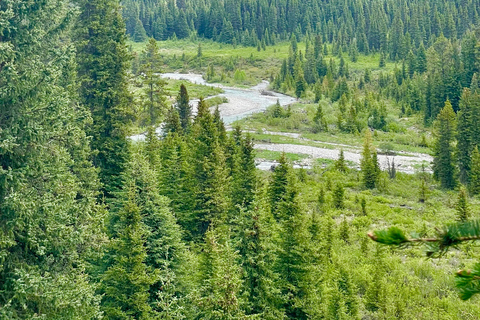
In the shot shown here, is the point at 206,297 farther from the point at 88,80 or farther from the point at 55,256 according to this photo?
the point at 88,80

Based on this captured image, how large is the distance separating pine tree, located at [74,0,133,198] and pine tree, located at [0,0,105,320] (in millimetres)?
10609

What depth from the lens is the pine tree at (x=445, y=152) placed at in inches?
1569

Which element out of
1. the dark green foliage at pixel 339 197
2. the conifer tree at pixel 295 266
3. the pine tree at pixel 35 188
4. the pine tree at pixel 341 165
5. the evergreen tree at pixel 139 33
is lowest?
the pine tree at pixel 341 165

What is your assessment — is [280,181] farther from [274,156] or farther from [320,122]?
[320,122]

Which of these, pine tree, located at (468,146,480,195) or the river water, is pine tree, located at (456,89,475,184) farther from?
the river water

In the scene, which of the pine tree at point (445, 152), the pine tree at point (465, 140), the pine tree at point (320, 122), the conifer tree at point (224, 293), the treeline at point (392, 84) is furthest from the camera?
the treeline at point (392, 84)

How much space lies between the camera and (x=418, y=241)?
3.33 meters

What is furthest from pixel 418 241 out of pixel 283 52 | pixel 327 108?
pixel 283 52

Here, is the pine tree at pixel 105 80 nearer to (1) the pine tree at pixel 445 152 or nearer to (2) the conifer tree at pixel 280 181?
(2) the conifer tree at pixel 280 181

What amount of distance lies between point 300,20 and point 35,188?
144100 millimetres

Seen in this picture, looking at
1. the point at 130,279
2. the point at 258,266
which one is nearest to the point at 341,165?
the point at 258,266

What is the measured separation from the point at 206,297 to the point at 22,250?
4.64 meters

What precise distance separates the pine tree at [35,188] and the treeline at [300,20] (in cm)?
11075

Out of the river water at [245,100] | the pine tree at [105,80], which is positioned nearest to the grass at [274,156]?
the river water at [245,100]
